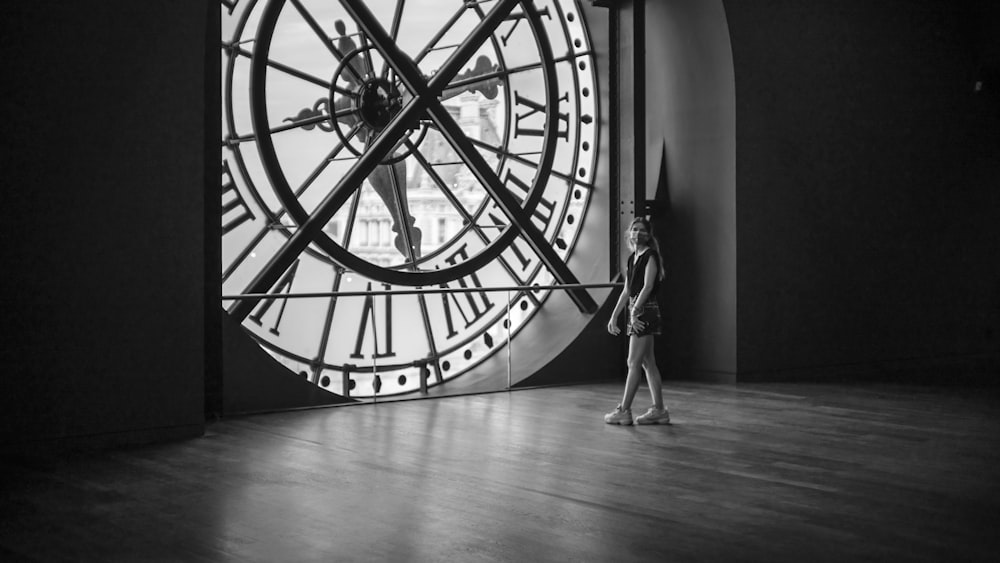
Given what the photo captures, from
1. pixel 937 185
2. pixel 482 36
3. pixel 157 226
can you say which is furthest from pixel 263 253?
pixel 937 185

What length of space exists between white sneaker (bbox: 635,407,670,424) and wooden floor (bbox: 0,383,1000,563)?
6.4 inches

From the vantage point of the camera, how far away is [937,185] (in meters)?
10.2

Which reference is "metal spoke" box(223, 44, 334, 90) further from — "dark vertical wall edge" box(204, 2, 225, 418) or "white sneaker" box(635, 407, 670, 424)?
"white sneaker" box(635, 407, 670, 424)

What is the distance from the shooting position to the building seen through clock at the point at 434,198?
26.0 feet

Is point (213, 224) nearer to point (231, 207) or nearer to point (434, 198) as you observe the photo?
point (231, 207)

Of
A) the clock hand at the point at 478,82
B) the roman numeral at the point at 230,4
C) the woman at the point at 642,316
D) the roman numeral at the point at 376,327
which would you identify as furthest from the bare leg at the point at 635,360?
the roman numeral at the point at 230,4

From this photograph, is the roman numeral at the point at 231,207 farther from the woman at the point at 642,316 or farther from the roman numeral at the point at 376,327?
the woman at the point at 642,316

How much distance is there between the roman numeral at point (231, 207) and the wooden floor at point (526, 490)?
1368 mm

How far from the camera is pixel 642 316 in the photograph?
649cm

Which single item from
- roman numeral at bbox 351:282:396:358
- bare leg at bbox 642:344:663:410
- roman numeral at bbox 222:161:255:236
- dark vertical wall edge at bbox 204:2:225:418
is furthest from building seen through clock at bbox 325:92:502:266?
bare leg at bbox 642:344:663:410

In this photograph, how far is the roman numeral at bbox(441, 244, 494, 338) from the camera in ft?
27.8

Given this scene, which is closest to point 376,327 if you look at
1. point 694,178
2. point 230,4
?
point 230,4

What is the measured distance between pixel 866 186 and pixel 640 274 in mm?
3877

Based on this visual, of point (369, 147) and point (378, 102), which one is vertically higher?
point (378, 102)
